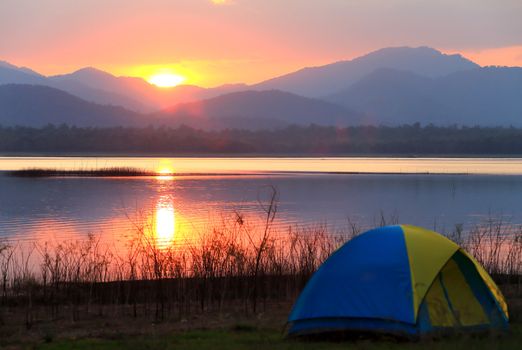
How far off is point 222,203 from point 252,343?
2892 centimetres

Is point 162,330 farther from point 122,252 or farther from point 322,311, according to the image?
point 122,252

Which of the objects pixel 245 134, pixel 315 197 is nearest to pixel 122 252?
pixel 315 197

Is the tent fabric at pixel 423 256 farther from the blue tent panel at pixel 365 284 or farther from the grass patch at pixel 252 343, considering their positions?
the grass patch at pixel 252 343

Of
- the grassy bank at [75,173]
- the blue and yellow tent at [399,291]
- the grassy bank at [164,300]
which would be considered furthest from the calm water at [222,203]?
the blue and yellow tent at [399,291]

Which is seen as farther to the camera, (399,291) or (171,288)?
(171,288)

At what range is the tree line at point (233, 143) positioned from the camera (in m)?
148

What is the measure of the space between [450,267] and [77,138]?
146m

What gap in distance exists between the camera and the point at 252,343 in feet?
33.1

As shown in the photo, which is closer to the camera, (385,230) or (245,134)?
(385,230)

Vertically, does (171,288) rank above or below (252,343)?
below

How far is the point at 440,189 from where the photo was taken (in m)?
49.5

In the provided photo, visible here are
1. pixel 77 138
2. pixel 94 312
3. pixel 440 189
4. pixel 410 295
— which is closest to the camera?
pixel 410 295

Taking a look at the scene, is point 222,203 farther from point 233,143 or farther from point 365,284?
point 233,143

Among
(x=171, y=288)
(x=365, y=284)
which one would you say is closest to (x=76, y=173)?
(x=171, y=288)
